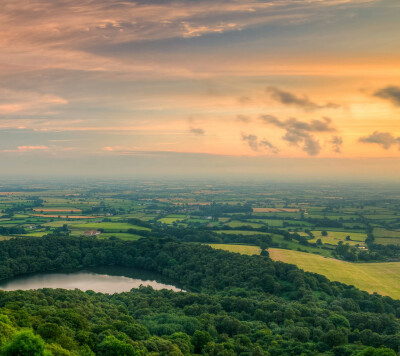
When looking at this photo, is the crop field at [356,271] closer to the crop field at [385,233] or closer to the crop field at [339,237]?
the crop field at [339,237]

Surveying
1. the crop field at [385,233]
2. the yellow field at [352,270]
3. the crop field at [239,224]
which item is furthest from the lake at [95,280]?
the crop field at [385,233]

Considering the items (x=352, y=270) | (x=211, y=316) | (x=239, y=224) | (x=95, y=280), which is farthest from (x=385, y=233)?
(x=211, y=316)

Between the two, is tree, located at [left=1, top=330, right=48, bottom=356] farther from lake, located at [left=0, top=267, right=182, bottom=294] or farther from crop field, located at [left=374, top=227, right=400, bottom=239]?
crop field, located at [left=374, top=227, right=400, bottom=239]

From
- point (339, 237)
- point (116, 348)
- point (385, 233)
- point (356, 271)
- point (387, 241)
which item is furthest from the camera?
point (385, 233)

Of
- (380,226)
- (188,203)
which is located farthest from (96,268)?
(188,203)

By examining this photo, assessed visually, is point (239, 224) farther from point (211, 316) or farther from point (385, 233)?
point (211, 316)
